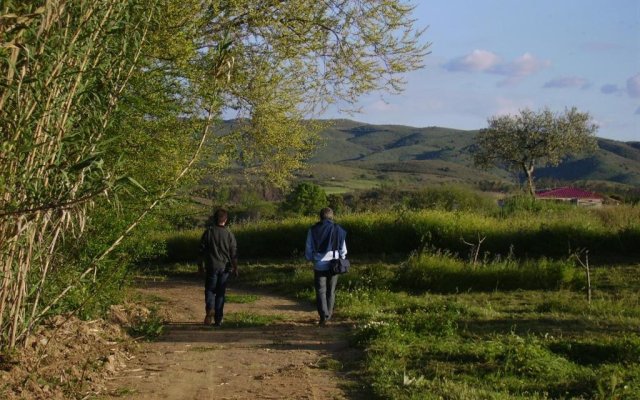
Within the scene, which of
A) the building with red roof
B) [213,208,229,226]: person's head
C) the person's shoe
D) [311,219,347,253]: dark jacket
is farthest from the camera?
the building with red roof

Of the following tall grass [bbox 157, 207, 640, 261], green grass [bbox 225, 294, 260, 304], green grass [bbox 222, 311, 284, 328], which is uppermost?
tall grass [bbox 157, 207, 640, 261]

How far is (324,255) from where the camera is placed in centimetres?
1178

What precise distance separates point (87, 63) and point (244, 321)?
6034 millimetres

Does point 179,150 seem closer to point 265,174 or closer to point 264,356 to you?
point 264,356

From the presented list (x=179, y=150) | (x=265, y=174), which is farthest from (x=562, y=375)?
(x=265, y=174)

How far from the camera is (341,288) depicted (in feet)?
52.5

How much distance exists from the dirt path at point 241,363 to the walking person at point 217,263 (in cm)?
33

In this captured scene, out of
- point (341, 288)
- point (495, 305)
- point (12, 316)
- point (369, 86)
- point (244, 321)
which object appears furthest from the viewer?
point (369, 86)

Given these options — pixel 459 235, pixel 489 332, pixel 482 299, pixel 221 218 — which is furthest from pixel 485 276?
pixel 221 218

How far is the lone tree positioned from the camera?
195ft

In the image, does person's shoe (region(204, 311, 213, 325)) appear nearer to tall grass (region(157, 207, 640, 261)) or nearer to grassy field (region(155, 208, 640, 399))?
grassy field (region(155, 208, 640, 399))

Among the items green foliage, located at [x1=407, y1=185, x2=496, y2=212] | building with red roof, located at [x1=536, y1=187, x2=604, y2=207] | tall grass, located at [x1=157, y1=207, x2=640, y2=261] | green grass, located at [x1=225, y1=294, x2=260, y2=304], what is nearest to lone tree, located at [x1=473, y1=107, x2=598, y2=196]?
building with red roof, located at [x1=536, y1=187, x2=604, y2=207]

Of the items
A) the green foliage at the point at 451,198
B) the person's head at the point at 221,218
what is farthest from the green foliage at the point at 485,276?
the green foliage at the point at 451,198

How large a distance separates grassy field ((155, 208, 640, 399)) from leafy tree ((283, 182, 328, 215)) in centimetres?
2219
